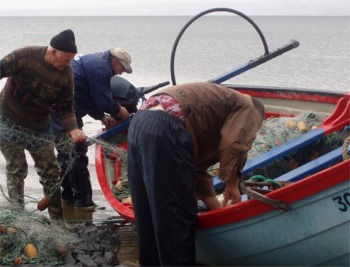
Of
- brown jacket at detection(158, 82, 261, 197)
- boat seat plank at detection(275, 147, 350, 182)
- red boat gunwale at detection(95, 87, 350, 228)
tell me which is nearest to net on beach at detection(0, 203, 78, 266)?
red boat gunwale at detection(95, 87, 350, 228)

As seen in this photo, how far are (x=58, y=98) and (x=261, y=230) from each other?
2.23 m

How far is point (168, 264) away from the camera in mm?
4637

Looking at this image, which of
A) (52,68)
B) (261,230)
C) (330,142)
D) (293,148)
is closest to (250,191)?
(261,230)

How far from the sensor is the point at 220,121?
15.0ft

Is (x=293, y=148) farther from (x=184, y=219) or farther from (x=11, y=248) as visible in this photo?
(x=11, y=248)

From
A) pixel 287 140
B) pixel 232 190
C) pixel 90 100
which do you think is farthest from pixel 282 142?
pixel 90 100

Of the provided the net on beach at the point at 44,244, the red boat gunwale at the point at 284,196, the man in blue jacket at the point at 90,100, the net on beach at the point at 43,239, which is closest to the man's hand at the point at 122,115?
the man in blue jacket at the point at 90,100

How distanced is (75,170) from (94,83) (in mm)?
988

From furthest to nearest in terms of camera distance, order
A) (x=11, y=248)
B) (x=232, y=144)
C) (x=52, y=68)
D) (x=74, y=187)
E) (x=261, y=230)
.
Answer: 1. (x=74, y=187)
2. (x=52, y=68)
3. (x=11, y=248)
4. (x=261, y=230)
5. (x=232, y=144)

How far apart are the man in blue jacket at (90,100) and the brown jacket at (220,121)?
8.02ft

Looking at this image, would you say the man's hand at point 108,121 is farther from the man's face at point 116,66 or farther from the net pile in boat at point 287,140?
the net pile in boat at point 287,140

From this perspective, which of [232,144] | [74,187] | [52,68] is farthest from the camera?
[74,187]

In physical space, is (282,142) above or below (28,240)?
above

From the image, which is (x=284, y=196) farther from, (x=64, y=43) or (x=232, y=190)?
(x=64, y=43)
